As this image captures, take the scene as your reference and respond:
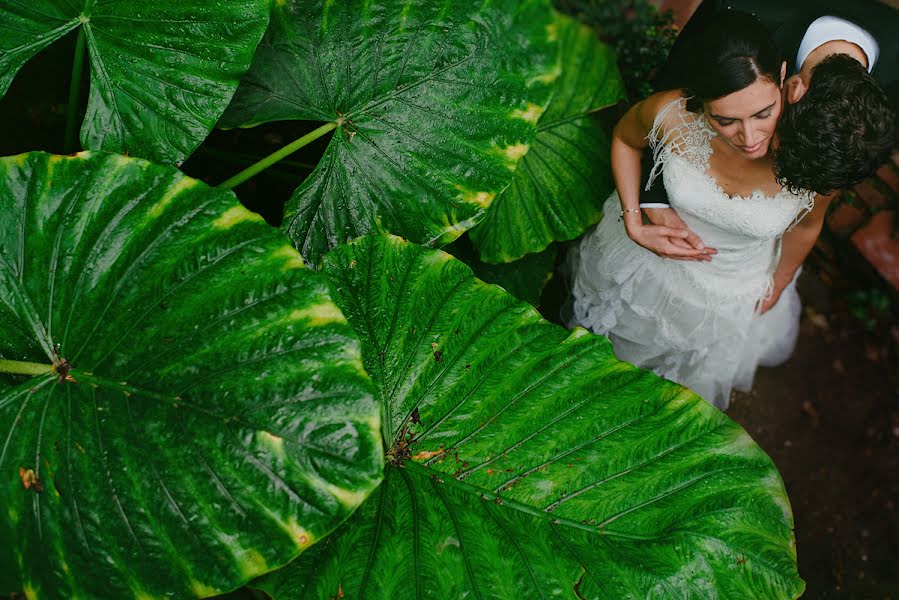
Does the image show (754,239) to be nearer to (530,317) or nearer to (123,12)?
(530,317)

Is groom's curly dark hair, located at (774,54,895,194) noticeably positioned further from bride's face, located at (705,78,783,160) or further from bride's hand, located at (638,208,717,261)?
bride's hand, located at (638,208,717,261)

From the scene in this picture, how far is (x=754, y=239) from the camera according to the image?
119 centimetres

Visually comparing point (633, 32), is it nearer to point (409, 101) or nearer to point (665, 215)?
point (665, 215)

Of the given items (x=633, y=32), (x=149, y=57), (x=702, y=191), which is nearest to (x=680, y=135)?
(x=702, y=191)

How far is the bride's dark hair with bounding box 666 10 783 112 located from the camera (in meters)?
0.86

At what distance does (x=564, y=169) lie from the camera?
1.37 meters

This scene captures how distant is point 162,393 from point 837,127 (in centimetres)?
87

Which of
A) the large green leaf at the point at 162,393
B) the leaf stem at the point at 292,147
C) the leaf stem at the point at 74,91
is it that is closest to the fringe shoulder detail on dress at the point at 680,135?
the leaf stem at the point at 292,147

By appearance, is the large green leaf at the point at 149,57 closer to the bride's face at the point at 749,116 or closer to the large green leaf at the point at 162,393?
the large green leaf at the point at 162,393

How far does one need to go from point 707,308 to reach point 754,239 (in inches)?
8.4

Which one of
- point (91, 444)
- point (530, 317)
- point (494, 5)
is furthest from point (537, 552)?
point (494, 5)

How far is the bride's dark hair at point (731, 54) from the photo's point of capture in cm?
86

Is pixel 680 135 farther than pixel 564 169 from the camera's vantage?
No

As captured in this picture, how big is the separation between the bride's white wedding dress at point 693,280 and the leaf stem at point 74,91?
0.88 m
